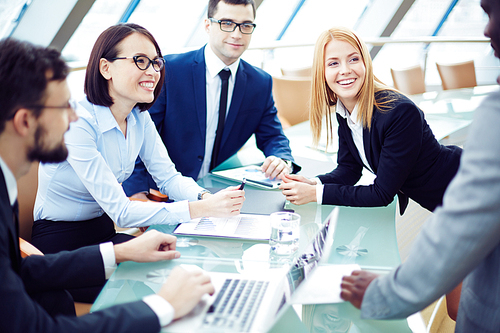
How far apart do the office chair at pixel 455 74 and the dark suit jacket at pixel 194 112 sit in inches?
152

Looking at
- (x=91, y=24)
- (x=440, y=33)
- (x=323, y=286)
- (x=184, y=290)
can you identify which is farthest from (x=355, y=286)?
(x=440, y=33)

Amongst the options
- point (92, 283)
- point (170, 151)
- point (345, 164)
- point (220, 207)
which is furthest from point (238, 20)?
point (92, 283)

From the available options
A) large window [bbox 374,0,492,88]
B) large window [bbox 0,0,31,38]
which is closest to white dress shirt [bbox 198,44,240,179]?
large window [bbox 0,0,31,38]

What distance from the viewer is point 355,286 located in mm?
1034

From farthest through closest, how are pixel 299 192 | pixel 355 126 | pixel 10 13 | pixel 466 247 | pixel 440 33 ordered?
pixel 440 33 < pixel 10 13 < pixel 355 126 < pixel 299 192 < pixel 466 247

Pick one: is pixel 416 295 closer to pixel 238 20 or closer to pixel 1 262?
pixel 1 262

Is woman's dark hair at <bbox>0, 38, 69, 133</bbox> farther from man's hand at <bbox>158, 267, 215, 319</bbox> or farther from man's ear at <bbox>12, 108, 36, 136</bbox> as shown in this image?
man's hand at <bbox>158, 267, 215, 319</bbox>

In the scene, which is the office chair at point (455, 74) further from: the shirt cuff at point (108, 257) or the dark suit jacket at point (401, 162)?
the shirt cuff at point (108, 257)

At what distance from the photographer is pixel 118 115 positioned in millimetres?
1811

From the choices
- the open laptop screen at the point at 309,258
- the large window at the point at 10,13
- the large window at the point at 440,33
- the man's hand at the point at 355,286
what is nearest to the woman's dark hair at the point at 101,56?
the open laptop screen at the point at 309,258

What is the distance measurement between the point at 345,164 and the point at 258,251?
2.96 feet

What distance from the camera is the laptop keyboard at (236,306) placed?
0.90 m

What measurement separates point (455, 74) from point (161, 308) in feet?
18.3

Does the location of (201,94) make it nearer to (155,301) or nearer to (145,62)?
(145,62)
